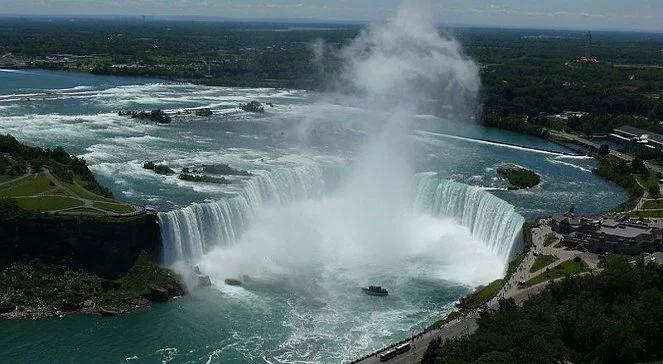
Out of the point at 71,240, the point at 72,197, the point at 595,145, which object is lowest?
the point at 595,145

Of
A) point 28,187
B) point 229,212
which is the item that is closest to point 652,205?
point 229,212

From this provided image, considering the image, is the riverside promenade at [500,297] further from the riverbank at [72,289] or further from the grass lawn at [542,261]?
the riverbank at [72,289]

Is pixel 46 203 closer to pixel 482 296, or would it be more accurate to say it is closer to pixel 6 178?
pixel 6 178

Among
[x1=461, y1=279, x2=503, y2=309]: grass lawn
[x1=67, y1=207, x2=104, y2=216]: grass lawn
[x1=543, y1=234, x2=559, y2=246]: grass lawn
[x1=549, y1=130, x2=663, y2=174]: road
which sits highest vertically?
[x1=67, y1=207, x2=104, y2=216]: grass lawn

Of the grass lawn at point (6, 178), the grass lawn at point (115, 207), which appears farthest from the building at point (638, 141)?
the grass lawn at point (6, 178)

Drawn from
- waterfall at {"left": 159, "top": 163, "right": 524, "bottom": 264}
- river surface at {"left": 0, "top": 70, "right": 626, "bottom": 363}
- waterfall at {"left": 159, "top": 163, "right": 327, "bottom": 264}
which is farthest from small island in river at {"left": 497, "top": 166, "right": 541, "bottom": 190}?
waterfall at {"left": 159, "top": 163, "right": 327, "bottom": 264}

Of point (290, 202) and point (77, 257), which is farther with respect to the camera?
point (290, 202)

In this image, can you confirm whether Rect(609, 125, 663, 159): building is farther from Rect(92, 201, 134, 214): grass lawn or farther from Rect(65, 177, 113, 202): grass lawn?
Rect(65, 177, 113, 202): grass lawn
